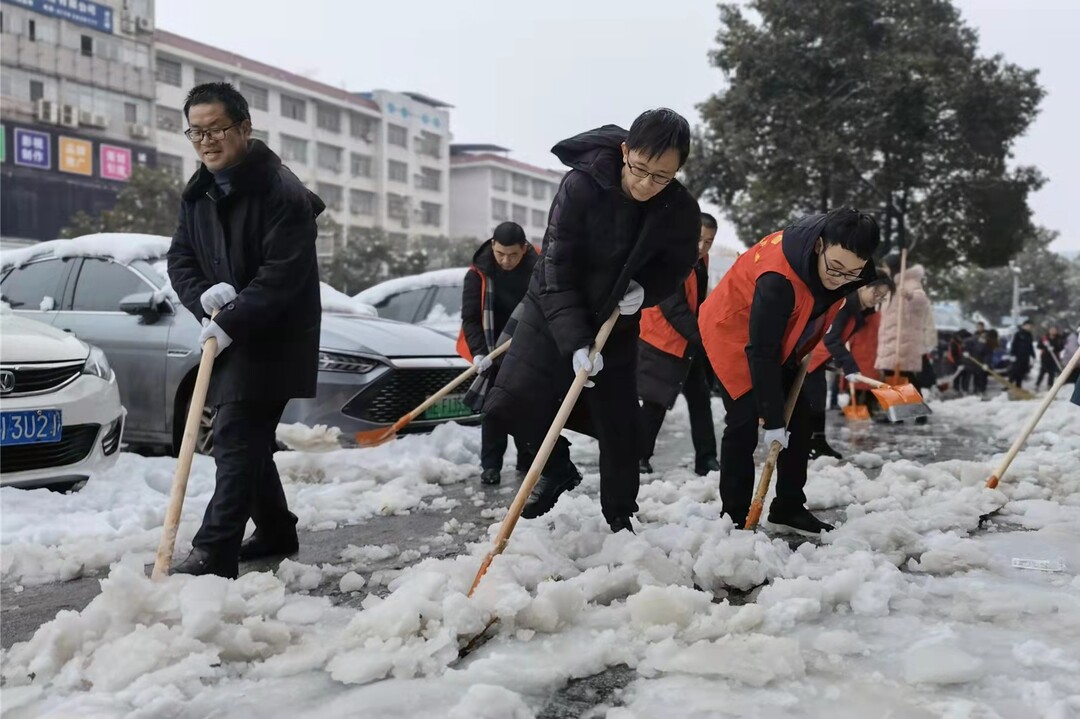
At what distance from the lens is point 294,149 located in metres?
50.3

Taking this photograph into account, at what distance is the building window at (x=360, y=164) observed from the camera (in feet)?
179

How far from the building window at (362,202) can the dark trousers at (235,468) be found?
52.9 metres

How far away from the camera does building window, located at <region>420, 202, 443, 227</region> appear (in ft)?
202

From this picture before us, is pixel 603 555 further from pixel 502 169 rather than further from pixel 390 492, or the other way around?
pixel 502 169

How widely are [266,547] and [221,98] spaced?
1.74 meters

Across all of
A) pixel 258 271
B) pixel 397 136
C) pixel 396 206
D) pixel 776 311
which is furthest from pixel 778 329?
pixel 397 136

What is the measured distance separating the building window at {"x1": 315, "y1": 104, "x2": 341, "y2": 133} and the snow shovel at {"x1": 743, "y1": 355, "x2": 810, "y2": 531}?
50724mm

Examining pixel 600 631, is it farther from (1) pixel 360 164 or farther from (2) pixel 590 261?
(1) pixel 360 164

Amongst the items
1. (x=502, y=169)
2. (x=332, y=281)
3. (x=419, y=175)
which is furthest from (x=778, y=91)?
(x=502, y=169)

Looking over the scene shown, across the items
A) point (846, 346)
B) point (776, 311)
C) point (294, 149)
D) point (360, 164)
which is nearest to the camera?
point (776, 311)

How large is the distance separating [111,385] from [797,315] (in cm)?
360

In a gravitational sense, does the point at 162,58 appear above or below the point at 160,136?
above

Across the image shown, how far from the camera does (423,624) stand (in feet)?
8.89

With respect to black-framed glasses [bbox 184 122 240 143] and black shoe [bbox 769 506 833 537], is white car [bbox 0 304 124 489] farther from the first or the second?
black shoe [bbox 769 506 833 537]
